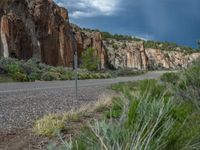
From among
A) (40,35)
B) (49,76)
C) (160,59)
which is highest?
(40,35)

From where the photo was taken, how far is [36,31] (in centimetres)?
6359

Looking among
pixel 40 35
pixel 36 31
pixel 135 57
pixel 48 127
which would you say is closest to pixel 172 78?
pixel 48 127

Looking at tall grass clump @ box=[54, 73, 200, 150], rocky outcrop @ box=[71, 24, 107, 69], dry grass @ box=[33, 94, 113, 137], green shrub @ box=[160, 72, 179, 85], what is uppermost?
rocky outcrop @ box=[71, 24, 107, 69]

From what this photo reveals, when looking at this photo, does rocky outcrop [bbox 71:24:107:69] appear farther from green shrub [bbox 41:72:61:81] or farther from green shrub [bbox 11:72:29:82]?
green shrub [bbox 11:72:29:82]

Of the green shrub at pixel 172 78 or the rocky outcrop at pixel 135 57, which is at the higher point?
the rocky outcrop at pixel 135 57

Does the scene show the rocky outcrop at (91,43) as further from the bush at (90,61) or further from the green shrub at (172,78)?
the green shrub at (172,78)

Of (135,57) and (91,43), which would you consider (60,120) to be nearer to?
(91,43)

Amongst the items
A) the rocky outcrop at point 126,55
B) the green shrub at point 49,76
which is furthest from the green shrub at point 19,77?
the rocky outcrop at point 126,55

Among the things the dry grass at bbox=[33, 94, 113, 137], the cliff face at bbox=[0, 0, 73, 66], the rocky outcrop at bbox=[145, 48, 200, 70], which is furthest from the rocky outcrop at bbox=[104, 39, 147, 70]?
the dry grass at bbox=[33, 94, 113, 137]

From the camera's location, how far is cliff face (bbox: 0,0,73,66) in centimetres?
5431

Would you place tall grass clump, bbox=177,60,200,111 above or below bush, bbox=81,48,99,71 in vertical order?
below

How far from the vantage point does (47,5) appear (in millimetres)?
68438

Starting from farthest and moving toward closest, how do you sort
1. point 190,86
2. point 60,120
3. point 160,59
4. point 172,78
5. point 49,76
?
1. point 160,59
2. point 49,76
3. point 172,78
4. point 60,120
5. point 190,86

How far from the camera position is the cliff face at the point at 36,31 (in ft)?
178
